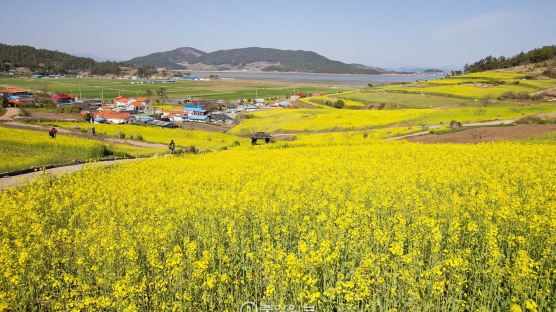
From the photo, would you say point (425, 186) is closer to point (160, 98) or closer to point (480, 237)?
point (480, 237)

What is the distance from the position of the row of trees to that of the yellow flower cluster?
11409 centimetres

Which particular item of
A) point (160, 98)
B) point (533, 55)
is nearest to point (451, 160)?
point (533, 55)

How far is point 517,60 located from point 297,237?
13742 cm

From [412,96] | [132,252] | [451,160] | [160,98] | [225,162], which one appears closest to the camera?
[132,252]

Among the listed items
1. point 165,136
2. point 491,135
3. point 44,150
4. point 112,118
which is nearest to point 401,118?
point 491,135

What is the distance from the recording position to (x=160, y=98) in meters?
173

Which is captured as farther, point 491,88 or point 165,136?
point 491,88

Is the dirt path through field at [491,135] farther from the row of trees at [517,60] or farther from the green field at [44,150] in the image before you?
the row of trees at [517,60]

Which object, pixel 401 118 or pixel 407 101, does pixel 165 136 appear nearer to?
pixel 401 118

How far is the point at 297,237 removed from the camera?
32.1 ft

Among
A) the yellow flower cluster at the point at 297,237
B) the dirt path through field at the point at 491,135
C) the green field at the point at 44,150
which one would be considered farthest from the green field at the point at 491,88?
the green field at the point at 44,150

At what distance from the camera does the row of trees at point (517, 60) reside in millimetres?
112944

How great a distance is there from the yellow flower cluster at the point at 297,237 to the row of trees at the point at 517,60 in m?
114

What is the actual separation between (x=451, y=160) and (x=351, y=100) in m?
78.2
